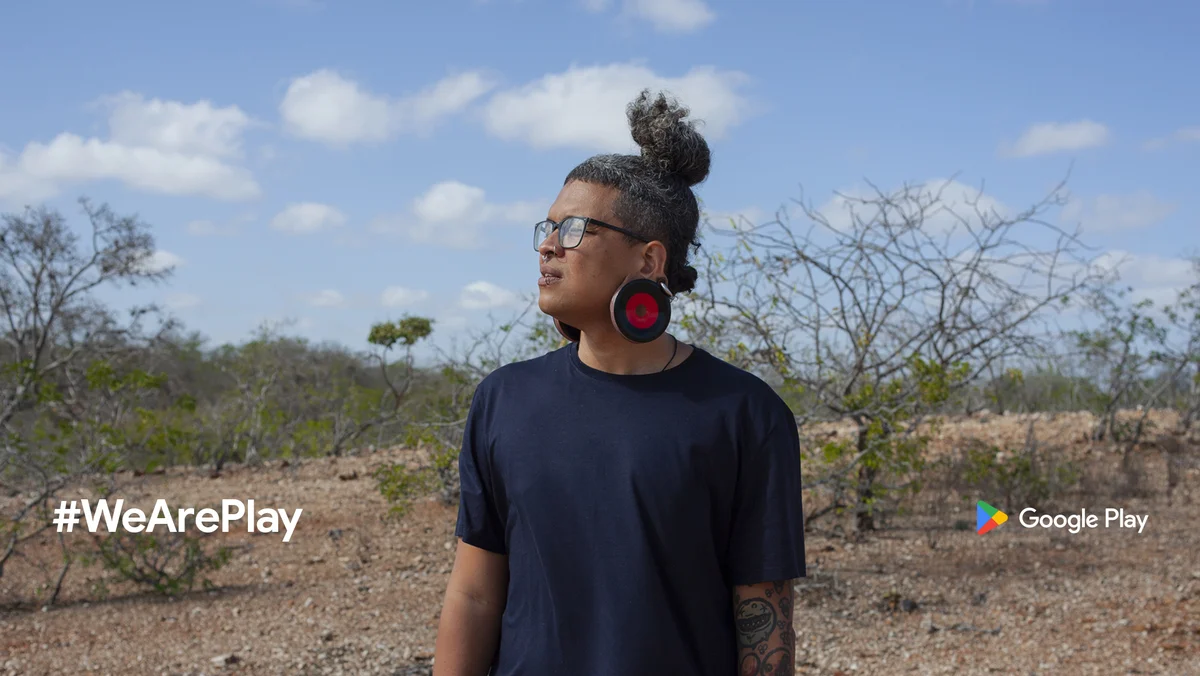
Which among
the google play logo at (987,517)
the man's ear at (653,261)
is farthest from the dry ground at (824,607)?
the man's ear at (653,261)

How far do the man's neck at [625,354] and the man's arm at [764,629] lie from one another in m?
0.39

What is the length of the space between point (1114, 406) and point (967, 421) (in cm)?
287

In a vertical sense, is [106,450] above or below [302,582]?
above

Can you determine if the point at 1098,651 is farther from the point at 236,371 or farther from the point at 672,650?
the point at 236,371

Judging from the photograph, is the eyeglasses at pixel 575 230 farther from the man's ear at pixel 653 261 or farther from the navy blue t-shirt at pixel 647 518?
the navy blue t-shirt at pixel 647 518

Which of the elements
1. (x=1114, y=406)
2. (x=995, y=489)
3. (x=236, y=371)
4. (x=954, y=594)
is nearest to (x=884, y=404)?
(x=954, y=594)

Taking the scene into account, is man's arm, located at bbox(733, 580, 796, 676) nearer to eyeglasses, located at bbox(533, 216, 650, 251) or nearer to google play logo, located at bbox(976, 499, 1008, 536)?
eyeglasses, located at bbox(533, 216, 650, 251)

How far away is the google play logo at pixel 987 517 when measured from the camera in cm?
876

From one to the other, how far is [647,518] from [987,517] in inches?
312

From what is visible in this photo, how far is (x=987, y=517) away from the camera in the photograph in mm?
8883

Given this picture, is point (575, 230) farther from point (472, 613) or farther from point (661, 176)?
point (472, 613)

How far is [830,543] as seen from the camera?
7902mm

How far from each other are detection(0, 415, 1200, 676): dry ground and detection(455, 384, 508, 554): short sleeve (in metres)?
3.51

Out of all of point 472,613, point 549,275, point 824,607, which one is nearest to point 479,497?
point 472,613
